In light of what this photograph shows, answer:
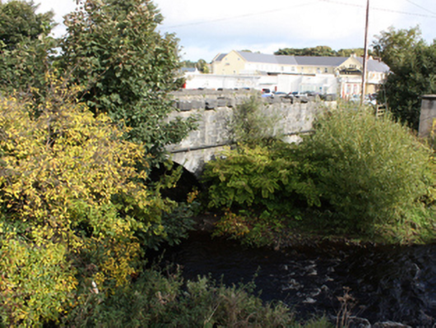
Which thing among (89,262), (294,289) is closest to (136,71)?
(89,262)

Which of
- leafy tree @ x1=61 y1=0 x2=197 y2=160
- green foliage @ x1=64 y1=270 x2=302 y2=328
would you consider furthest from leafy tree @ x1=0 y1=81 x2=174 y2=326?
leafy tree @ x1=61 y1=0 x2=197 y2=160

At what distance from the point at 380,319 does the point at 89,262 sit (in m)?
4.72

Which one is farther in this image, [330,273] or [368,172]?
[368,172]

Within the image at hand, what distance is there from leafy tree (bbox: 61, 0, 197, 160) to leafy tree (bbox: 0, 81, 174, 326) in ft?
3.18

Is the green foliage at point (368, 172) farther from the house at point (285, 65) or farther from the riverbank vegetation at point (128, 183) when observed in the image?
the house at point (285, 65)

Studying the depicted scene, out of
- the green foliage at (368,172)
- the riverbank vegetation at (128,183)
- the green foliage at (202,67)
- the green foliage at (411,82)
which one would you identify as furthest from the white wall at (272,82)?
the green foliage at (368,172)

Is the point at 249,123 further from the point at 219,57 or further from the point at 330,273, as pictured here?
the point at 219,57

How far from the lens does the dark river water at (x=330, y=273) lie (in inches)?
266

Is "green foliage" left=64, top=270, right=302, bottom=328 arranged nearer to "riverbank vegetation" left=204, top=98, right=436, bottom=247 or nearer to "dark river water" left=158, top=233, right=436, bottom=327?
"dark river water" left=158, top=233, right=436, bottom=327

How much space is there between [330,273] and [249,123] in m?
5.22

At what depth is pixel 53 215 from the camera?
16.6 ft

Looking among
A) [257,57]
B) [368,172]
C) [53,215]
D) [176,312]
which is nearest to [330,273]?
[368,172]

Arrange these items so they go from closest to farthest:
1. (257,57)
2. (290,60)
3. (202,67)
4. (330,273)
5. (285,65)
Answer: (330,273) → (257,57) → (285,65) → (290,60) → (202,67)

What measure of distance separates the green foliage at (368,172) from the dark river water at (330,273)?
0.87 metres
